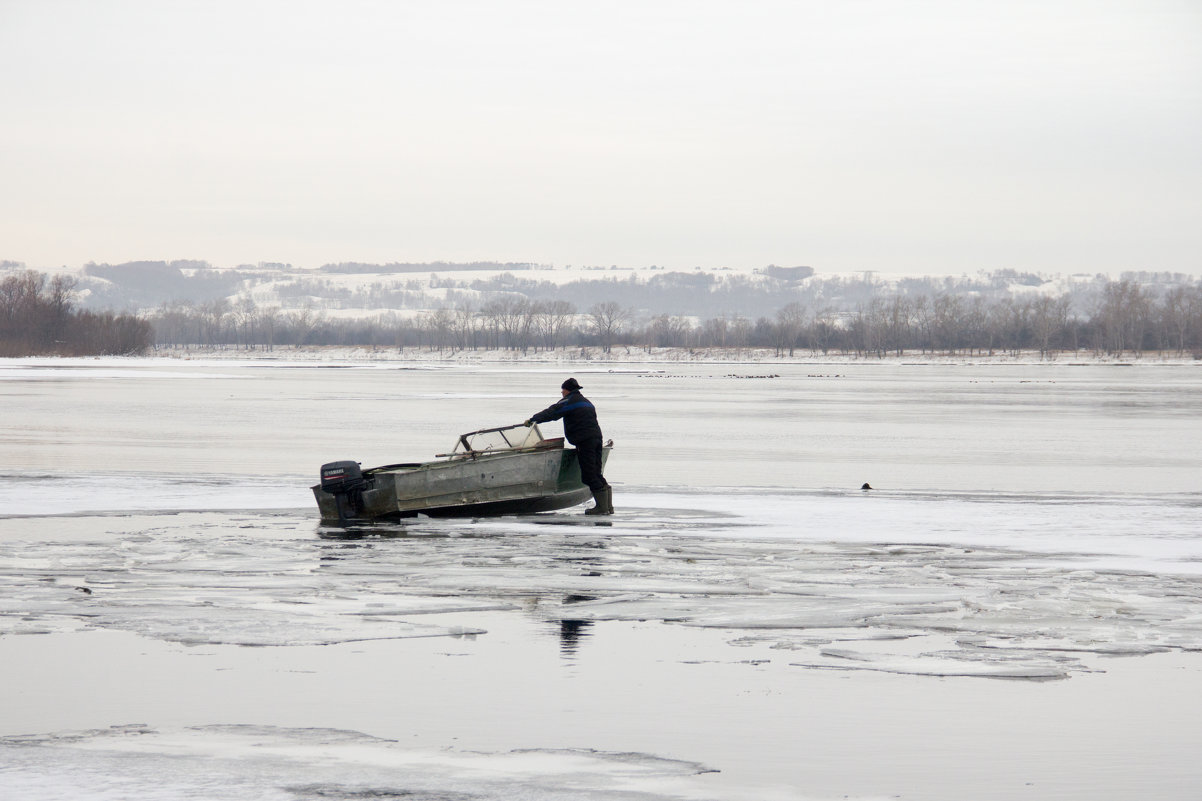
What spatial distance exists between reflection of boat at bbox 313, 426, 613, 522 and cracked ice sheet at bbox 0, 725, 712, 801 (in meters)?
9.49

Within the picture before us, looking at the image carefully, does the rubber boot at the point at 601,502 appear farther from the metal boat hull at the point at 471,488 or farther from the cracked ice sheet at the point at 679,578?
the metal boat hull at the point at 471,488

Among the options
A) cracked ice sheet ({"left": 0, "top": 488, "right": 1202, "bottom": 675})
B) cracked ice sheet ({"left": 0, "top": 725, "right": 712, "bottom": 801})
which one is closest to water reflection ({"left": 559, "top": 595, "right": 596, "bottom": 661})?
cracked ice sheet ({"left": 0, "top": 488, "right": 1202, "bottom": 675})

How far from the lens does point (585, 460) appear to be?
1733 centimetres

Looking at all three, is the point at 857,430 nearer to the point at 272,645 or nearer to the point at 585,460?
the point at 585,460

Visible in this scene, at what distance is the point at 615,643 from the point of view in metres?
9.24

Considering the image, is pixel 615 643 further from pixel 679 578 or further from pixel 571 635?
pixel 679 578

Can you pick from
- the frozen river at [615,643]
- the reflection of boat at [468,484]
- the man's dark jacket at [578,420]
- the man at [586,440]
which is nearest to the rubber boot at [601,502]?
the man at [586,440]

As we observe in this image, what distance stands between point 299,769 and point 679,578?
612 centimetres

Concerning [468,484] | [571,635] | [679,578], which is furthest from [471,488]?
[571,635]

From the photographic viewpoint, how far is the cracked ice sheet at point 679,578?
9539 mm

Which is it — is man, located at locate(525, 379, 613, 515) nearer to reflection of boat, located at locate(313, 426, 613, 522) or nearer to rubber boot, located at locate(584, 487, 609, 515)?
rubber boot, located at locate(584, 487, 609, 515)

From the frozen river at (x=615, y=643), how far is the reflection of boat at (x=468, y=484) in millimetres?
334

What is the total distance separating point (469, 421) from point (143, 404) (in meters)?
14.8

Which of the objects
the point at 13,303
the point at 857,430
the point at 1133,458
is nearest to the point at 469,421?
the point at 857,430
